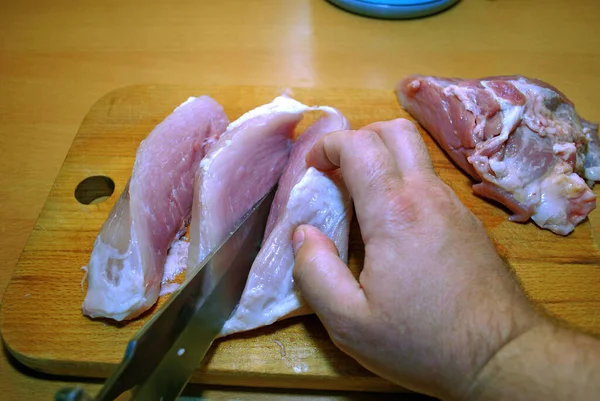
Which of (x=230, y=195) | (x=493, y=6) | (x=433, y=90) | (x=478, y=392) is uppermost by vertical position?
(x=493, y=6)

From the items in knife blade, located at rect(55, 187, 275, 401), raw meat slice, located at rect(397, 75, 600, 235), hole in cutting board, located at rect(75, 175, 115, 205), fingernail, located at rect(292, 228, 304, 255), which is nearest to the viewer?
knife blade, located at rect(55, 187, 275, 401)

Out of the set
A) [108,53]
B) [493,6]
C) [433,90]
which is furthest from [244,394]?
[493,6]

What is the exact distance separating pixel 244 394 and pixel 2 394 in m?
0.70

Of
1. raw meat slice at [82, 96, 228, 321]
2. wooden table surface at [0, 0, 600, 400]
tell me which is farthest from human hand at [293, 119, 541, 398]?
wooden table surface at [0, 0, 600, 400]

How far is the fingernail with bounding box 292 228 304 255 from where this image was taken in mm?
1380

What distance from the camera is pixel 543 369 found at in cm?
102

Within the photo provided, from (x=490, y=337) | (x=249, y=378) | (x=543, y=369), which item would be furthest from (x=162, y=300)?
(x=543, y=369)

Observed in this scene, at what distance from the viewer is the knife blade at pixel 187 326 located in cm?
112

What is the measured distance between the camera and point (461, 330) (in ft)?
3.51

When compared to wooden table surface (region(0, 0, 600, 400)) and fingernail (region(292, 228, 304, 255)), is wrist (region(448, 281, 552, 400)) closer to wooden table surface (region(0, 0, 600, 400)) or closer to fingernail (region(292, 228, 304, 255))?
fingernail (region(292, 228, 304, 255))

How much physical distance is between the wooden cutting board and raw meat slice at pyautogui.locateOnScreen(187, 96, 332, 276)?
0.85 feet

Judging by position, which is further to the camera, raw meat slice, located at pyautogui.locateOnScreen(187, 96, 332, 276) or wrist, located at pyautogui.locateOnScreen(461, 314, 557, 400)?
raw meat slice, located at pyautogui.locateOnScreen(187, 96, 332, 276)

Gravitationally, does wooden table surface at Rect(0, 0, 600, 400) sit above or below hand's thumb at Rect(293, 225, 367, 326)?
above

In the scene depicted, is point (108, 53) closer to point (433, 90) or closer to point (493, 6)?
point (433, 90)
